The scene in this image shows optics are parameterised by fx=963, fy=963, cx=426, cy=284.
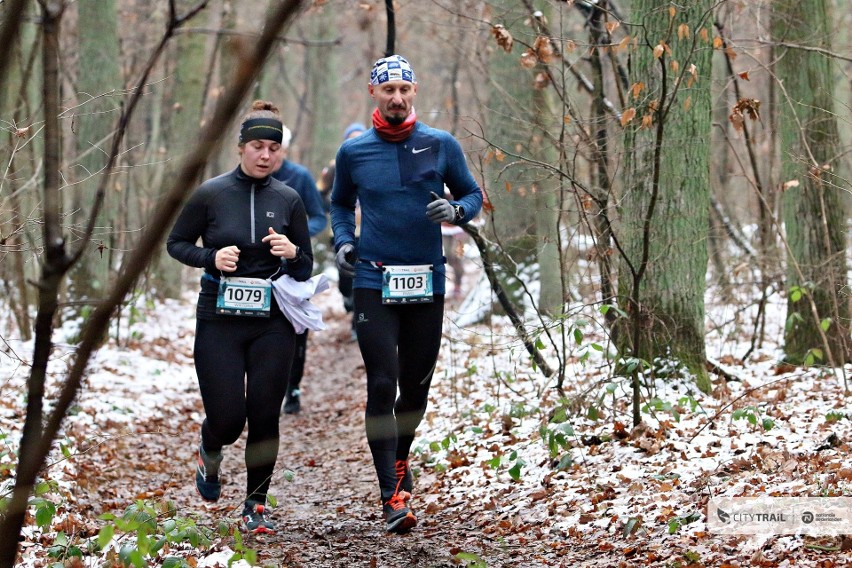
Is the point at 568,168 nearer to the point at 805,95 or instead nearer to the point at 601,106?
the point at 601,106

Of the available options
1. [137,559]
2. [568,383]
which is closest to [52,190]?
[137,559]

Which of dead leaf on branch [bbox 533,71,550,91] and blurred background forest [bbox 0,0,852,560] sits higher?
dead leaf on branch [bbox 533,71,550,91]

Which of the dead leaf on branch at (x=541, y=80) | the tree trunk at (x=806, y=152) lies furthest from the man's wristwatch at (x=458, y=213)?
the tree trunk at (x=806, y=152)

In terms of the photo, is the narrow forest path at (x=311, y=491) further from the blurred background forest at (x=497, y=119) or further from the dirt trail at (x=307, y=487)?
the blurred background forest at (x=497, y=119)

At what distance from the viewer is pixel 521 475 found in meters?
5.87

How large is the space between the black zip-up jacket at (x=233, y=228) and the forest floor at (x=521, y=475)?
1.03m

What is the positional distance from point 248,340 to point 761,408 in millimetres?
3173

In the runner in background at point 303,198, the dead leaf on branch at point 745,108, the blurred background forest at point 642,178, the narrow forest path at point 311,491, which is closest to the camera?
the narrow forest path at point 311,491

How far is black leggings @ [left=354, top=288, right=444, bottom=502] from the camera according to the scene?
520 cm

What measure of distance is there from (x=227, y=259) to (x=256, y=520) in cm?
138

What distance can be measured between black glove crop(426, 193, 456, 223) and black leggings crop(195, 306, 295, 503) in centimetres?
100

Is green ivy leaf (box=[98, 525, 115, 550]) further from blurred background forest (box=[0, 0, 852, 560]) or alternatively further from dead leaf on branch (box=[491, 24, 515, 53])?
dead leaf on branch (box=[491, 24, 515, 53])

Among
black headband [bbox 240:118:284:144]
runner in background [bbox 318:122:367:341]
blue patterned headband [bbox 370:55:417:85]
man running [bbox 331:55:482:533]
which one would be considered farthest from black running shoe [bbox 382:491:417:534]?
runner in background [bbox 318:122:367:341]

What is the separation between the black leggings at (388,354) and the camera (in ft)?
17.1
